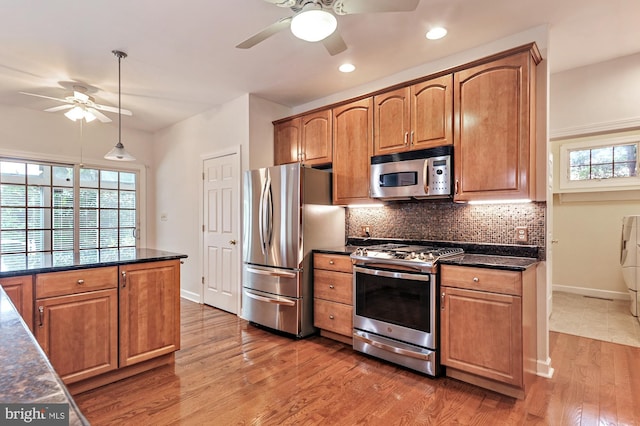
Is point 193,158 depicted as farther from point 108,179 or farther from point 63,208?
point 63,208

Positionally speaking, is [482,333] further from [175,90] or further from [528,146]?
[175,90]

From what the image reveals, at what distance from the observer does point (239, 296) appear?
4.03 m

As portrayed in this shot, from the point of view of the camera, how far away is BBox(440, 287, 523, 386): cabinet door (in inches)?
84.4

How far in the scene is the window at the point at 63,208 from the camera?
4.39 m

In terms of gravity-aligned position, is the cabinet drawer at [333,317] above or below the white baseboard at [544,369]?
above

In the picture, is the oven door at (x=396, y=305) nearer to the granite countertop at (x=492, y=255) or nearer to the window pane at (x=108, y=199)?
the granite countertop at (x=492, y=255)

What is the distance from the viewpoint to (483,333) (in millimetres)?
2260

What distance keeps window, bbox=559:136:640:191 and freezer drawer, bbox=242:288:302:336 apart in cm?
459

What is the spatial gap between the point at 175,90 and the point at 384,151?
2514 millimetres

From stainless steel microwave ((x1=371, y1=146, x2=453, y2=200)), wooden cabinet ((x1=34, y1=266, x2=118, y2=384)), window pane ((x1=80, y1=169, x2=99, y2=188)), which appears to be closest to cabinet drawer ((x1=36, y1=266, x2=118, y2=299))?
wooden cabinet ((x1=34, y1=266, x2=118, y2=384))

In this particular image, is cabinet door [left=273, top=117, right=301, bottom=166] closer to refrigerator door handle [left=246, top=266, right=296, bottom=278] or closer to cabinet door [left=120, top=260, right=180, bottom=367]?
refrigerator door handle [left=246, top=266, right=296, bottom=278]

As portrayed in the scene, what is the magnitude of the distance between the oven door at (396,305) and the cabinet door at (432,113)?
115cm

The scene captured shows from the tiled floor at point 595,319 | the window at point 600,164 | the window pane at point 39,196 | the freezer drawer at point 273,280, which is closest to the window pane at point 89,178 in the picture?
the window pane at point 39,196

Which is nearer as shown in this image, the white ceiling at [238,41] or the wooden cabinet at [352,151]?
the white ceiling at [238,41]
